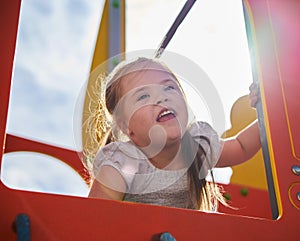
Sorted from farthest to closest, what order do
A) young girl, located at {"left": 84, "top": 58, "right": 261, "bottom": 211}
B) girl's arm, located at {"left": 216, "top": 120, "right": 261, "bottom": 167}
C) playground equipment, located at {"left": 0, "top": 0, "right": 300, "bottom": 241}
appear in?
girl's arm, located at {"left": 216, "top": 120, "right": 261, "bottom": 167}, young girl, located at {"left": 84, "top": 58, "right": 261, "bottom": 211}, playground equipment, located at {"left": 0, "top": 0, "right": 300, "bottom": 241}

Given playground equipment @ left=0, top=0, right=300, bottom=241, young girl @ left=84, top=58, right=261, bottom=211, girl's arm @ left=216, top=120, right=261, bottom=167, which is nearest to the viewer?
playground equipment @ left=0, top=0, right=300, bottom=241

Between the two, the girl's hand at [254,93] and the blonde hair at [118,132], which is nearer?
the girl's hand at [254,93]

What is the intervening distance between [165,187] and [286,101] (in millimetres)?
277

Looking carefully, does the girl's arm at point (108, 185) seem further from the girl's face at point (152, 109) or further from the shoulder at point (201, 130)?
the shoulder at point (201, 130)

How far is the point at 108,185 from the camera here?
0.67 meters

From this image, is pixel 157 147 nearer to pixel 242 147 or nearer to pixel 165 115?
pixel 165 115

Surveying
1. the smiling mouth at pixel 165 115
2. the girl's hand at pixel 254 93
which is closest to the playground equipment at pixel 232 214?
the girl's hand at pixel 254 93

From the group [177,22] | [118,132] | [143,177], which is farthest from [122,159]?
[177,22]

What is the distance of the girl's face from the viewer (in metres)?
0.77

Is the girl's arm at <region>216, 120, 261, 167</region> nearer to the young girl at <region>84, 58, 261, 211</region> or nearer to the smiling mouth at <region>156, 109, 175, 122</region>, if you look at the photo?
the young girl at <region>84, 58, 261, 211</region>

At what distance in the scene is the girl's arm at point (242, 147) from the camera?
839mm

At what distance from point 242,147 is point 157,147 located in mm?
173

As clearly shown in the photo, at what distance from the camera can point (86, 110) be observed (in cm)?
112

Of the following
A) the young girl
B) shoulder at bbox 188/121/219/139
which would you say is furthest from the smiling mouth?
shoulder at bbox 188/121/219/139
